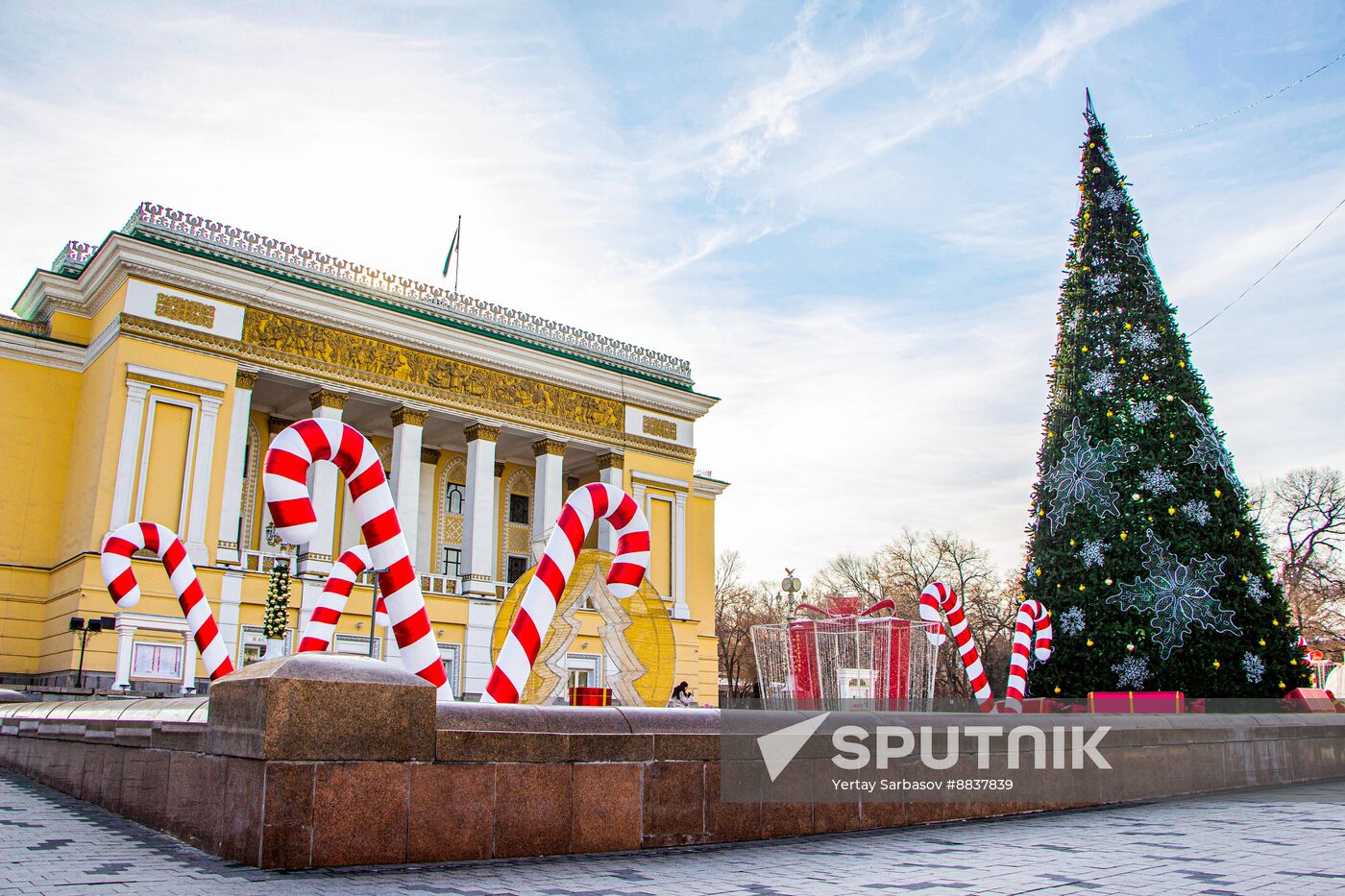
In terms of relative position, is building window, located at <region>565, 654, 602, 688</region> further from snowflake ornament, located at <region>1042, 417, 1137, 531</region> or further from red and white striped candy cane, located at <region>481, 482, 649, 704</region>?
red and white striped candy cane, located at <region>481, 482, 649, 704</region>

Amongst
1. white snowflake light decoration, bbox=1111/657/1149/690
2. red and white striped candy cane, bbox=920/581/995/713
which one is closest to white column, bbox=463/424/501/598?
red and white striped candy cane, bbox=920/581/995/713

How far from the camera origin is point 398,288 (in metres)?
32.9

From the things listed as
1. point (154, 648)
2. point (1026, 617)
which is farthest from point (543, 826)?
point (154, 648)

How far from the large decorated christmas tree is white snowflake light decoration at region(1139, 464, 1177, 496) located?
0.08 ft

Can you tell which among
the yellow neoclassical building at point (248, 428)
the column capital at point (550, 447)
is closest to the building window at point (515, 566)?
the yellow neoclassical building at point (248, 428)

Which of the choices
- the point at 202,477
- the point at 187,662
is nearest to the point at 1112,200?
the point at 202,477

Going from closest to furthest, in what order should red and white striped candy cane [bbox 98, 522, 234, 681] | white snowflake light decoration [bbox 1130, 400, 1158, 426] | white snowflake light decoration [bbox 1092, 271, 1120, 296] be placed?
1. red and white striped candy cane [bbox 98, 522, 234, 681]
2. white snowflake light decoration [bbox 1130, 400, 1158, 426]
3. white snowflake light decoration [bbox 1092, 271, 1120, 296]

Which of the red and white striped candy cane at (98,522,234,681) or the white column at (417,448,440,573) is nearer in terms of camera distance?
the red and white striped candy cane at (98,522,234,681)

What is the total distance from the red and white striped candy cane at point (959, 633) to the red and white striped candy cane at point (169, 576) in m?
10.2

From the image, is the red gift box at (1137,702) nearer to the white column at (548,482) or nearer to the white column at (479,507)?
the white column at (479,507)

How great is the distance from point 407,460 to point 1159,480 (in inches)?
882

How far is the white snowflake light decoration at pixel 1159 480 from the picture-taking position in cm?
1827

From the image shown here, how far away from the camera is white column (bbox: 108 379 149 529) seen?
26203 mm

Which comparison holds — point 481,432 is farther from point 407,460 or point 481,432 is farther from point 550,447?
point 407,460
